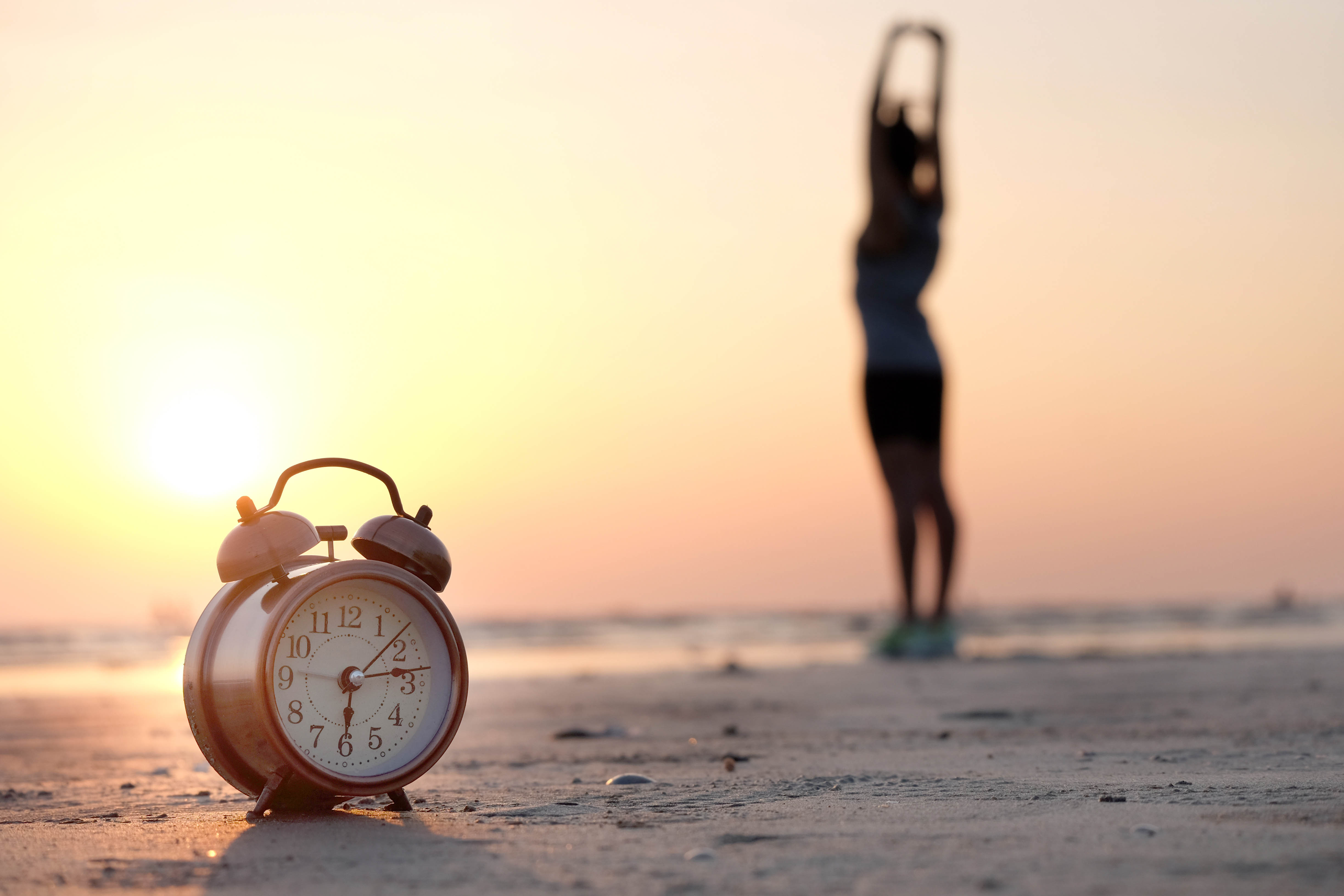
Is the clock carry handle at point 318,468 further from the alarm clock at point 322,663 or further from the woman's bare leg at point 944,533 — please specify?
the woman's bare leg at point 944,533

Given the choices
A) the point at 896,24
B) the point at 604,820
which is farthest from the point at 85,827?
the point at 896,24

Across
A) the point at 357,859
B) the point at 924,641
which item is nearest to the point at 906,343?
the point at 924,641

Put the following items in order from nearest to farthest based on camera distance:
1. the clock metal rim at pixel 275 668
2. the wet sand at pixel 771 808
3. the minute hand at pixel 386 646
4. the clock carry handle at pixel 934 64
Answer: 1. the wet sand at pixel 771 808
2. the clock metal rim at pixel 275 668
3. the minute hand at pixel 386 646
4. the clock carry handle at pixel 934 64

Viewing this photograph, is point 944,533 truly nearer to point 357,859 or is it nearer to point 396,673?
point 396,673

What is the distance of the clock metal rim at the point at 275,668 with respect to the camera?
117 inches

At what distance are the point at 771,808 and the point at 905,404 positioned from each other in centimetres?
698

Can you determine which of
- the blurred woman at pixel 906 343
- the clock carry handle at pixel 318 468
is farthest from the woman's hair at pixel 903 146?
the clock carry handle at pixel 318 468

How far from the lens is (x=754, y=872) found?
2322 mm

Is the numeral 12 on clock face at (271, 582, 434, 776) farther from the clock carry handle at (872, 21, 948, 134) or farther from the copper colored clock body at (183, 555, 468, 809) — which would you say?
the clock carry handle at (872, 21, 948, 134)

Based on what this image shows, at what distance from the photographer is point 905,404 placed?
9812mm

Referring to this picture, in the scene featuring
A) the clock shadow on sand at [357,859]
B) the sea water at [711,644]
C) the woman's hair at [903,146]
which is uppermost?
the woman's hair at [903,146]

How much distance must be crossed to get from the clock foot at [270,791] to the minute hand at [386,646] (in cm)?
29

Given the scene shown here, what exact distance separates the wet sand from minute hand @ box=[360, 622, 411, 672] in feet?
1.18

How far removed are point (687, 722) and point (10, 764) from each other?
8.97 ft
